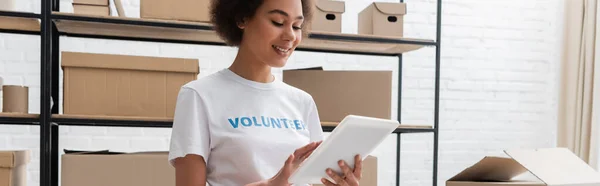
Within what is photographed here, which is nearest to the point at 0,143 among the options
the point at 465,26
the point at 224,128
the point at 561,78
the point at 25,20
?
the point at 25,20

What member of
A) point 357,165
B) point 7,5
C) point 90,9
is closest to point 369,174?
point 357,165

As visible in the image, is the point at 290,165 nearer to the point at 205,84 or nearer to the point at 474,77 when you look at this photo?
the point at 205,84

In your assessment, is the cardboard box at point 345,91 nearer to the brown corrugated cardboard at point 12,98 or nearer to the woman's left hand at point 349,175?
the brown corrugated cardboard at point 12,98

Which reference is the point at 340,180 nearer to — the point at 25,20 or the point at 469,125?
the point at 25,20

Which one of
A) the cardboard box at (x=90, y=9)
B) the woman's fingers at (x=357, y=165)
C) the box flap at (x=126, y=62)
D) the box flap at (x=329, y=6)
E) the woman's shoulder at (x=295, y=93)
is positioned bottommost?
the woman's fingers at (x=357, y=165)

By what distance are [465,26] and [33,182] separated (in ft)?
7.45

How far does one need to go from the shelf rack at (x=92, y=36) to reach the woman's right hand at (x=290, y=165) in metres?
0.95

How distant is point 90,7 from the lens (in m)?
1.96

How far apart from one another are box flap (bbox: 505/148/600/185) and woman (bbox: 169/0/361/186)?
2.73ft

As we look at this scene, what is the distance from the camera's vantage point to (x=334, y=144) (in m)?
1.05

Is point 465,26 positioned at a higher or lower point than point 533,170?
higher

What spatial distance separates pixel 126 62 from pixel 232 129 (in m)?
0.94

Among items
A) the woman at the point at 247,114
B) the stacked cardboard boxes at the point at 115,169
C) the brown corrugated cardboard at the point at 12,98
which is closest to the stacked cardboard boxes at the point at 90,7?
the brown corrugated cardboard at the point at 12,98

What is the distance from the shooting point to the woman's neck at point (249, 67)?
1242 millimetres
